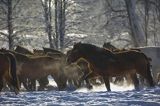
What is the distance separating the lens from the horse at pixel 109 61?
16.9 metres

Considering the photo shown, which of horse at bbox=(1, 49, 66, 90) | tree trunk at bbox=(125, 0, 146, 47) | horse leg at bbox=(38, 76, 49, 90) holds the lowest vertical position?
horse leg at bbox=(38, 76, 49, 90)

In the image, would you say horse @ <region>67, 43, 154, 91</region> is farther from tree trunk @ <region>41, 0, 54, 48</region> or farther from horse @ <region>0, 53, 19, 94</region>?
tree trunk @ <region>41, 0, 54, 48</region>

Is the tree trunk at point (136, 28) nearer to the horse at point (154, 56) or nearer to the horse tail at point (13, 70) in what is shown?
the horse at point (154, 56)

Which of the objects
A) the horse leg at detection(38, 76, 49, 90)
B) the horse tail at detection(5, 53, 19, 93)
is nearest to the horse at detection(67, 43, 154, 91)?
the horse tail at detection(5, 53, 19, 93)

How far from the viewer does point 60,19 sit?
41625 mm

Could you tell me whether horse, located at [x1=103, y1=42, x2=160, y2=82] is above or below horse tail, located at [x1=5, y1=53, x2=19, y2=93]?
above

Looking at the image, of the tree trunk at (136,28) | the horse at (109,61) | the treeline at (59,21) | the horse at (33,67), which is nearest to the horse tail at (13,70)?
the horse at (109,61)

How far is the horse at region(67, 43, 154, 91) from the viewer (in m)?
16.9

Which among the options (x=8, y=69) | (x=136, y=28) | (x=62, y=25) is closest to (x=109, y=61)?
(x=8, y=69)

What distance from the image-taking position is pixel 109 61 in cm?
1691

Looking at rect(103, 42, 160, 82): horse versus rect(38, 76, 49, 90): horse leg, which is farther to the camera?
rect(103, 42, 160, 82): horse

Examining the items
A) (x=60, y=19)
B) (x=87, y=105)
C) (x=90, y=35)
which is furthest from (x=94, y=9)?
(x=87, y=105)

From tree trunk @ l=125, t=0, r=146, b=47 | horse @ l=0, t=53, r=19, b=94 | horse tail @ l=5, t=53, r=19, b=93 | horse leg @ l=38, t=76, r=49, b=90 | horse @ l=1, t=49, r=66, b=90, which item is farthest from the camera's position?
tree trunk @ l=125, t=0, r=146, b=47

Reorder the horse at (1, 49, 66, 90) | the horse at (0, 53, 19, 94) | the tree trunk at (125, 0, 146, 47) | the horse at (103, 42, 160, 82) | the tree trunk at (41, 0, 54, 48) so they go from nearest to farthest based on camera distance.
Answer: the horse at (0, 53, 19, 94)
the horse at (1, 49, 66, 90)
the horse at (103, 42, 160, 82)
the tree trunk at (125, 0, 146, 47)
the tree trunk at (41, 0, 54, 48)
